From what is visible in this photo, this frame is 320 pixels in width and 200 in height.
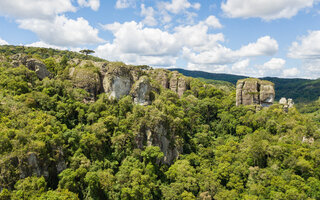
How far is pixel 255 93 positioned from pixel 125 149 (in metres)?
57.2

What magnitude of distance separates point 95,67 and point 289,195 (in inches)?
2564

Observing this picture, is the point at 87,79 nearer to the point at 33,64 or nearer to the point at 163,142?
the point at 33,64

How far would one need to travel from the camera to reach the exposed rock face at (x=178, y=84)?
91625mm

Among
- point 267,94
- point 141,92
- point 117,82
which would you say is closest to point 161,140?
point 141,92

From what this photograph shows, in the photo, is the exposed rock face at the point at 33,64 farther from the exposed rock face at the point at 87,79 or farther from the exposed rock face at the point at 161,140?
the exposed rock face at the point at 161,140

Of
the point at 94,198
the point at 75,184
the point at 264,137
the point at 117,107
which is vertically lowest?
→ the point at 94,198

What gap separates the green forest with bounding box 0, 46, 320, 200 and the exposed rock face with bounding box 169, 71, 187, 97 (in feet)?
72.0

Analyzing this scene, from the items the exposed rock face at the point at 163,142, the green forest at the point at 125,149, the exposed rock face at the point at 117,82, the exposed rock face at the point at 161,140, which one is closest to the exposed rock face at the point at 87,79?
the green forest at the point at 125,149

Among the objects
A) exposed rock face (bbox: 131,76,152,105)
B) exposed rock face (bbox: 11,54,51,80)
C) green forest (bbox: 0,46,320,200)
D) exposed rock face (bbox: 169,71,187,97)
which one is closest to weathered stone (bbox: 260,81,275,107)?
green forest (bbox: 0,46,320,200)

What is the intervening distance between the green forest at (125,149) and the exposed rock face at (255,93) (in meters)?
7.88

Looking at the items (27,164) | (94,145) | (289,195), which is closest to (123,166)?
(94,145)

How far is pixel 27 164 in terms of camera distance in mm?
35062

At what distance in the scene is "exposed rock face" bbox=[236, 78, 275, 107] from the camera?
76.6 m

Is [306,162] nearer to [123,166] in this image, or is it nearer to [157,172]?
[157,172]
